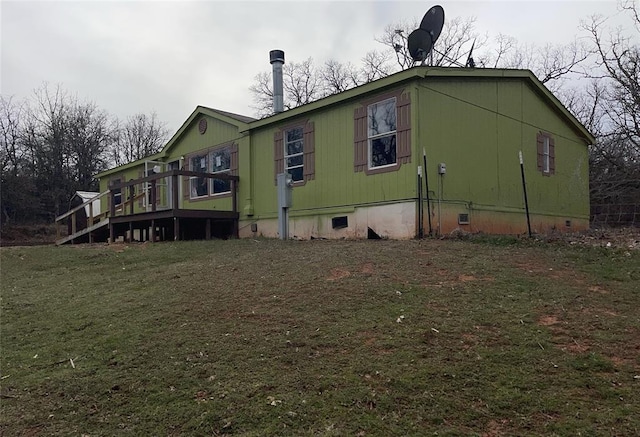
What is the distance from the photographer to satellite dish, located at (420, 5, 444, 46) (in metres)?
10.8

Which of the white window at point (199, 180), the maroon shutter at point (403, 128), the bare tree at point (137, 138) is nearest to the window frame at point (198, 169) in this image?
the white window at point (199, 180)

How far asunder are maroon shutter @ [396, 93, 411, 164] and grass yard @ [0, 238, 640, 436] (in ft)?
9.67

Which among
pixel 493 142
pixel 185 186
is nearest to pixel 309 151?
pixel 493 142

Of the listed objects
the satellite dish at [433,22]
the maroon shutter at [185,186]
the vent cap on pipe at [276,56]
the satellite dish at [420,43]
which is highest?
the vent cap on pipe at [276,56]

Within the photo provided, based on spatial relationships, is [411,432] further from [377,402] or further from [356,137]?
[356,137]

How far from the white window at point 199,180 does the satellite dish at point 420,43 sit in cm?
725

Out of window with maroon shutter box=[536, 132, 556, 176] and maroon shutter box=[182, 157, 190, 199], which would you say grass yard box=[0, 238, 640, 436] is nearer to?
window with maroon shutter box=[536, 132, 556, 176]

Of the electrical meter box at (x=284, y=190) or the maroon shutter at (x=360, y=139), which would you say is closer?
the maroon shutter at (x=360, y=139)

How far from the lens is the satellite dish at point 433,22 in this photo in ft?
35.5

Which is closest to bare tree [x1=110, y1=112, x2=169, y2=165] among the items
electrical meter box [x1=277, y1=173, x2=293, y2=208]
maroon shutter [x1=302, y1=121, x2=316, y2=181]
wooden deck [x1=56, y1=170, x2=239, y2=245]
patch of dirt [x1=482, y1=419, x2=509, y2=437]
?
wooden deck [x1=56, y1=170, x2=239, y2=245]

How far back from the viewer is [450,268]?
627cm

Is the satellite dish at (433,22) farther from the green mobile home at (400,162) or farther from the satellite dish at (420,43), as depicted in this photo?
the green mobile home at (400,162)

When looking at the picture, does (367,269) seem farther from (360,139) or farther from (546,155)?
(546,155)

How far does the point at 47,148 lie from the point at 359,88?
2740cm
